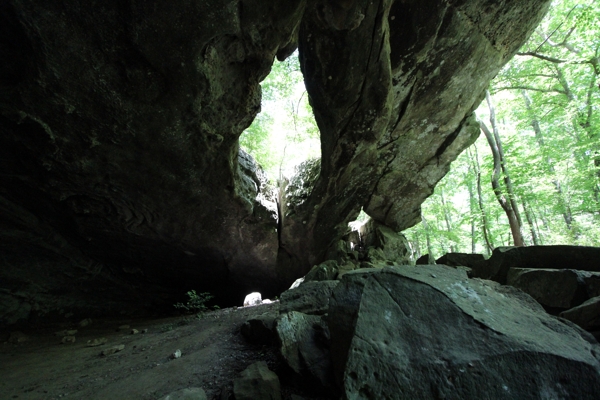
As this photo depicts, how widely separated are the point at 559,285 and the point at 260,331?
4.07m

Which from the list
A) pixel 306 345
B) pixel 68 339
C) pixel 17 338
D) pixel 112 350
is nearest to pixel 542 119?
A: pixel 306 345

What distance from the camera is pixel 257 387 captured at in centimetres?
268

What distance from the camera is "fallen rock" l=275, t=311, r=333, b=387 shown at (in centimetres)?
284

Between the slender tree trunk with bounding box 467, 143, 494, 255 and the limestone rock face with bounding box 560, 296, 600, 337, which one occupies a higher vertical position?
the slender tree trunk with bounding box 467, 143, 494, 255

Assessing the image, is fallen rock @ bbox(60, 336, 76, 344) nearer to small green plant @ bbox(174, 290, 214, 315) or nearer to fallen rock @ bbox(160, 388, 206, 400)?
small green plant @ bbox(174, 290, 214, 315)

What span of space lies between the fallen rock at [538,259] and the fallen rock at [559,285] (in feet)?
2.20

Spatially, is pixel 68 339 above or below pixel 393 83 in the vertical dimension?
below

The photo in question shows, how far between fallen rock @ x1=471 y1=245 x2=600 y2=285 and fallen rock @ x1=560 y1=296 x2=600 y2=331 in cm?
139

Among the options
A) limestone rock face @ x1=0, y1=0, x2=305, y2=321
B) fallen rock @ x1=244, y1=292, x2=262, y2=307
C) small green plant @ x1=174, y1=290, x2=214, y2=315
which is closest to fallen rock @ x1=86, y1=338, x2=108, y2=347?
small green plant @ x1=174, y1=290, x2=214, y2=315

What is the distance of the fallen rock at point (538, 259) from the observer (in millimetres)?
3807

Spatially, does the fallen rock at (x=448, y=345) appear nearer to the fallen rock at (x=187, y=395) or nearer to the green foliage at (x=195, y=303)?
the fallen rock at (x=187, y=395)

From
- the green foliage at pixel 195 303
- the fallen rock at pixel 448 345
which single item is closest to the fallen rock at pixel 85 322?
the green foliage at pixel 195 303

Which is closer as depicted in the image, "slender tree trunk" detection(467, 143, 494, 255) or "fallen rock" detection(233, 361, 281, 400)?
"fallen rock" detection(233, 361, 281, 400)

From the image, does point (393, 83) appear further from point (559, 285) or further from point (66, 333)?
point (66, 333)
